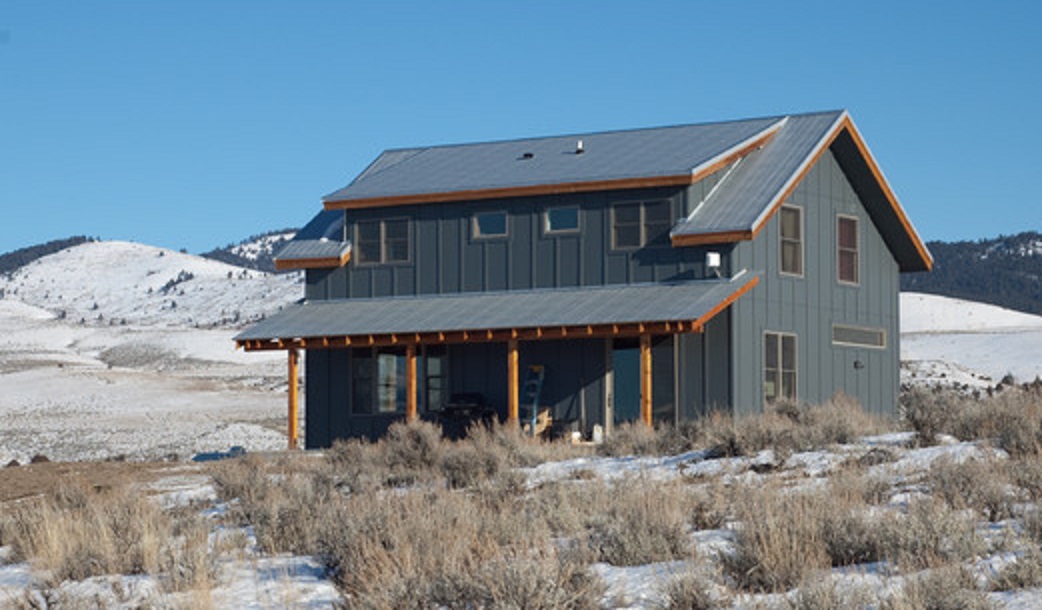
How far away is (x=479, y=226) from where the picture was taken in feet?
96.9

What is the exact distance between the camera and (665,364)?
2780cm

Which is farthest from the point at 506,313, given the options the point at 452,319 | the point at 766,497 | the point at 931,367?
the point at 931,367

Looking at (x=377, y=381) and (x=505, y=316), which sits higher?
(x=505, y=316)

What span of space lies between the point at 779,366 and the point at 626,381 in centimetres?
276

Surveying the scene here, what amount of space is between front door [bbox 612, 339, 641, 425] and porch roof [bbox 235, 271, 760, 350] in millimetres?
1001

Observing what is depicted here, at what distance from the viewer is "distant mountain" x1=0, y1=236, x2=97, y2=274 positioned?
5468 inches

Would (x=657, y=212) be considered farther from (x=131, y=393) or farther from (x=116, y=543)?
(x=131, y=393)

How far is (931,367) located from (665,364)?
1201 inches

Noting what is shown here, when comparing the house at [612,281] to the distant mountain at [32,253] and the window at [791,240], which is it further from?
the distant mountain at [32,253]

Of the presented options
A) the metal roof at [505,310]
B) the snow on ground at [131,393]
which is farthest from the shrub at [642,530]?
the snow on ground at [131,393]

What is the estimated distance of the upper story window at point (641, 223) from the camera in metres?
28.1

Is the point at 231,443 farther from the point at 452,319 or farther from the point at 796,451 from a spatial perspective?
the point at 796,451

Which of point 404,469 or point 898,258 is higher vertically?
point 898,258

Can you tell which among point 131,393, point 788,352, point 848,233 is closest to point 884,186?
point 848,233
